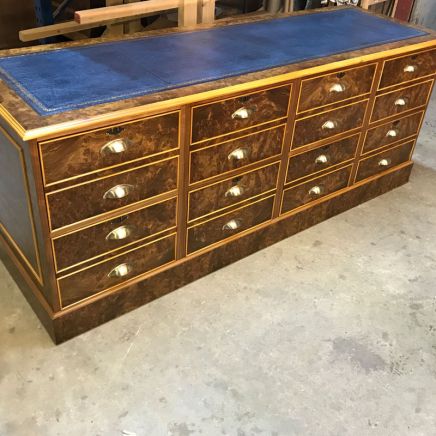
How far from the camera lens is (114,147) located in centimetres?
164

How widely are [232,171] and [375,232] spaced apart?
38.7 inches

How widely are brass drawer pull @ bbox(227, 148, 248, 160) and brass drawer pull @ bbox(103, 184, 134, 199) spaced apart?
0.46 meters

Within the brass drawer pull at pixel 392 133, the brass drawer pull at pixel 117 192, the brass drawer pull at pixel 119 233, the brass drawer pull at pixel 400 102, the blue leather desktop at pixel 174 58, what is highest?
the blue leather desktop at pixel 174 58

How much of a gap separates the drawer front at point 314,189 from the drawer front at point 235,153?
30 cm

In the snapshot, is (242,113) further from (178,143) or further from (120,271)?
(120,271)

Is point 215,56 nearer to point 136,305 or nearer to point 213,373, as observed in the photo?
point 136,305

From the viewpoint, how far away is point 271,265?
7.83 ft

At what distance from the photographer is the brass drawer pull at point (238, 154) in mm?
2045

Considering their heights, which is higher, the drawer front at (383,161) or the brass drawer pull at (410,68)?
the brass drawer pull at (410,68)

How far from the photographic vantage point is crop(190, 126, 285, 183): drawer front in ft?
6.42

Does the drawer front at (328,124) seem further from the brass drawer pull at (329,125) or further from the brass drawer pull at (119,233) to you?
the brass drawer pull at (119,233)

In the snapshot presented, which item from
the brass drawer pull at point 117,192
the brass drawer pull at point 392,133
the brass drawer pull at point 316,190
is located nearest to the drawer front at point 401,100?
the brass drawer pull at point 392,133

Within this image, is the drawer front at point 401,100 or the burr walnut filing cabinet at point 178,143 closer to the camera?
the burr walnut filing cabinet at point 178,143

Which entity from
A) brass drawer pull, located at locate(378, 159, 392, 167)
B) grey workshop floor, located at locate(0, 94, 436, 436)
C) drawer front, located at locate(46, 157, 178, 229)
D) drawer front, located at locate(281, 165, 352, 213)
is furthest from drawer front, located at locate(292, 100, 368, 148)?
drawer front, located at locate(46, 157, 178, 229)
